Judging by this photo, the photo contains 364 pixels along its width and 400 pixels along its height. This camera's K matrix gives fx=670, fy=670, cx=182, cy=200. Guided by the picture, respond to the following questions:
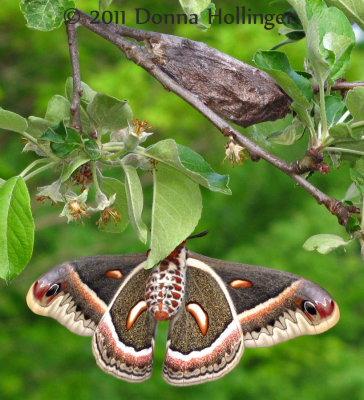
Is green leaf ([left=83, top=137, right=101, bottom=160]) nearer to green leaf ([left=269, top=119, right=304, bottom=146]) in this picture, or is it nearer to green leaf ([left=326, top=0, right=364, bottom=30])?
green leaf ([left=269, top=119, right=304, bottom=146])

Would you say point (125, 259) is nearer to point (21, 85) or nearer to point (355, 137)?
point (355, 137)

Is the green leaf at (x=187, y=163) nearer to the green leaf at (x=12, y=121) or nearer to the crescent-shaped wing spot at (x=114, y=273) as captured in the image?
the green leaf at (x=12, y=121)

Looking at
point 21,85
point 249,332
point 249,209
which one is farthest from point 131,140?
point 249,209

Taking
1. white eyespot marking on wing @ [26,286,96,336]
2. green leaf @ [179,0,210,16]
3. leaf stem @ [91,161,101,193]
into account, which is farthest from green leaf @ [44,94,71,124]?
white eyespot marking on wing @ [26,286,96,336]

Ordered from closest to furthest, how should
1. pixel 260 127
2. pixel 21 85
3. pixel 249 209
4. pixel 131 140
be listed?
1. pixel 131 140
2. pixel 260 127
3. pixel 21 85
4. pixel 249 209

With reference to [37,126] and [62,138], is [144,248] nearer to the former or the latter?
[37,126]

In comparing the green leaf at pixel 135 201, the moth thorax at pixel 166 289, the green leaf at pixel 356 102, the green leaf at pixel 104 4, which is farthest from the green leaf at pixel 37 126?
the green leaf at pixel 356 102

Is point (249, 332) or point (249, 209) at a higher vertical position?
point (249, 332)
